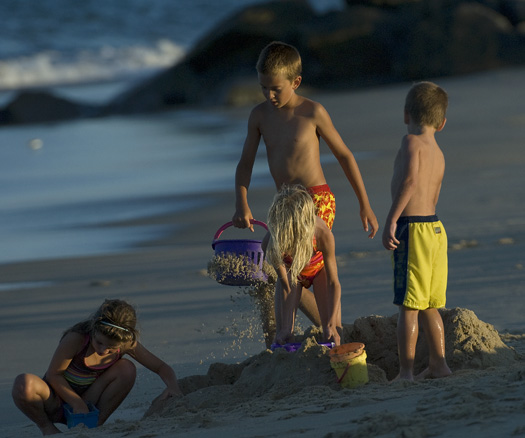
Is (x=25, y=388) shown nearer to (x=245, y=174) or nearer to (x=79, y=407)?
(x=79, y=407)

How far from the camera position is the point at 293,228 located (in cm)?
494

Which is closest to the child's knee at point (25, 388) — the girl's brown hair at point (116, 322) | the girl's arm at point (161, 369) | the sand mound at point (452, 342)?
the girl's brown hair at point (116, 322)

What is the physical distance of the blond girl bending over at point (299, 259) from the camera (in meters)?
4.95

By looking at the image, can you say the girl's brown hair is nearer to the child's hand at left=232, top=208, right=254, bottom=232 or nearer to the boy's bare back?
the child's hand at left=232, top=208, right=254, bottom=232

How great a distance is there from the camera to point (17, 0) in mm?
46906

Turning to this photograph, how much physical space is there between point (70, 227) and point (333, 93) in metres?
13.8

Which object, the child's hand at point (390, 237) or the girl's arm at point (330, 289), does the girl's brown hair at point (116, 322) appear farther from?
the child's hand at point (390, 237)

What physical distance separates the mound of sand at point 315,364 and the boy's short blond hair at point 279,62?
4.20 ft

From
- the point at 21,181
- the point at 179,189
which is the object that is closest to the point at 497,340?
the point at 179,189

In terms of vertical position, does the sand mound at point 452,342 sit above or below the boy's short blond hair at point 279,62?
below

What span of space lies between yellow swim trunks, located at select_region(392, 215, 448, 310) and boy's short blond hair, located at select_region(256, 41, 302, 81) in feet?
3.19

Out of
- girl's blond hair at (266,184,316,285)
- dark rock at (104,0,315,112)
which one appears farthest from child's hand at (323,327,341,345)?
dark rock at (104,0,315,112)

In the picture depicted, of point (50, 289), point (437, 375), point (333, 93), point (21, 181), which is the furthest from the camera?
point (333, 93)

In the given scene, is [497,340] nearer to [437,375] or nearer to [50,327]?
[437,375]
